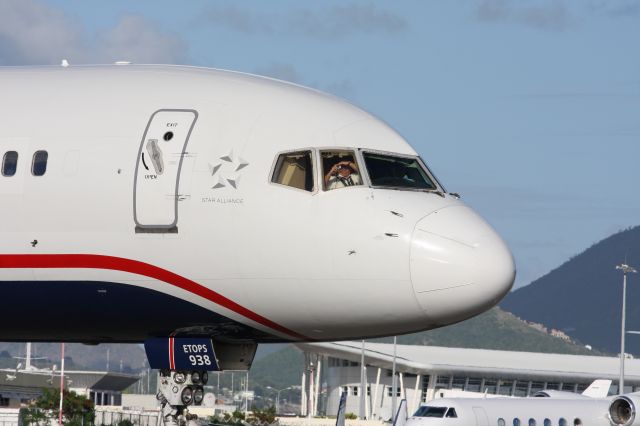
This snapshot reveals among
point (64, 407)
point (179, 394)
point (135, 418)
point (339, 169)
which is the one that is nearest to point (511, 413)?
point (135, 418)

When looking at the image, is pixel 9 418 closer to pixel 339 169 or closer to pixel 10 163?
pixel 10 163

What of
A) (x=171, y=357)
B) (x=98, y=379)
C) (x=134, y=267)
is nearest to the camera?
(x=134, y=267)

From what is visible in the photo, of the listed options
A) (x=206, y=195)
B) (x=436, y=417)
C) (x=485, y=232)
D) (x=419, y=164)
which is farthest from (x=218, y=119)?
(x=436, y=417)

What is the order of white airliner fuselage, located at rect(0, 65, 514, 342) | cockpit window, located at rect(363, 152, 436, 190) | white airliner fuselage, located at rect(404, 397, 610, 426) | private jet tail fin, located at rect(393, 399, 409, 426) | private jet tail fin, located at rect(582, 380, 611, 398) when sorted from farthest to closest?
1. private jet tail fin, located at rect(582, 380, 611, 398)
2. private jet tail fin, located at rect(393, 399, 409, 426)
3. white airliner fuselage, located at rect(404, 397, 610, 426)
4. cockpit window, located at rect(363, 152, 436, 190)
5. white airliner fuselage, located at rect(0, 65, 514, 342)

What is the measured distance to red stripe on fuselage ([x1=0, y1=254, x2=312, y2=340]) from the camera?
19.5 m

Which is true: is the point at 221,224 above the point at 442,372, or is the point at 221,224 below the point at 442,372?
Result: below

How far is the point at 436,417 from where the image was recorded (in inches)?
2297

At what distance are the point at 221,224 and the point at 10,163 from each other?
12.0 feet

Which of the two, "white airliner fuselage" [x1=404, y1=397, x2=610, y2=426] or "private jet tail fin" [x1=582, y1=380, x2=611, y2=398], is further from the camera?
"private jet tail fin" [x1=582, y1=380, x2=611, y2=398]

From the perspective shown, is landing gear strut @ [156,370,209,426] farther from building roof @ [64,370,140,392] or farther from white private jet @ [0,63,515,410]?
building roof @ [64,370,140,392]

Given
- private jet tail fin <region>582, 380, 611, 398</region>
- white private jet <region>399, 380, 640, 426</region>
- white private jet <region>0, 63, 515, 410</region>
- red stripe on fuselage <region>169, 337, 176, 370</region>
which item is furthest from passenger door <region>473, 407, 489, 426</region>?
red stripe on fuselage <region>169, 337, 176, 370</region>

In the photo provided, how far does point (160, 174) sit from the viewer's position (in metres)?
19.5

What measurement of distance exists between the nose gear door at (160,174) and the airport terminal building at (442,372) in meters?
136

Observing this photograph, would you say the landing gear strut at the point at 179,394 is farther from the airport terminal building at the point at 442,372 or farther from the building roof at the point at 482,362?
the airport terminal building at the point at 442,372
